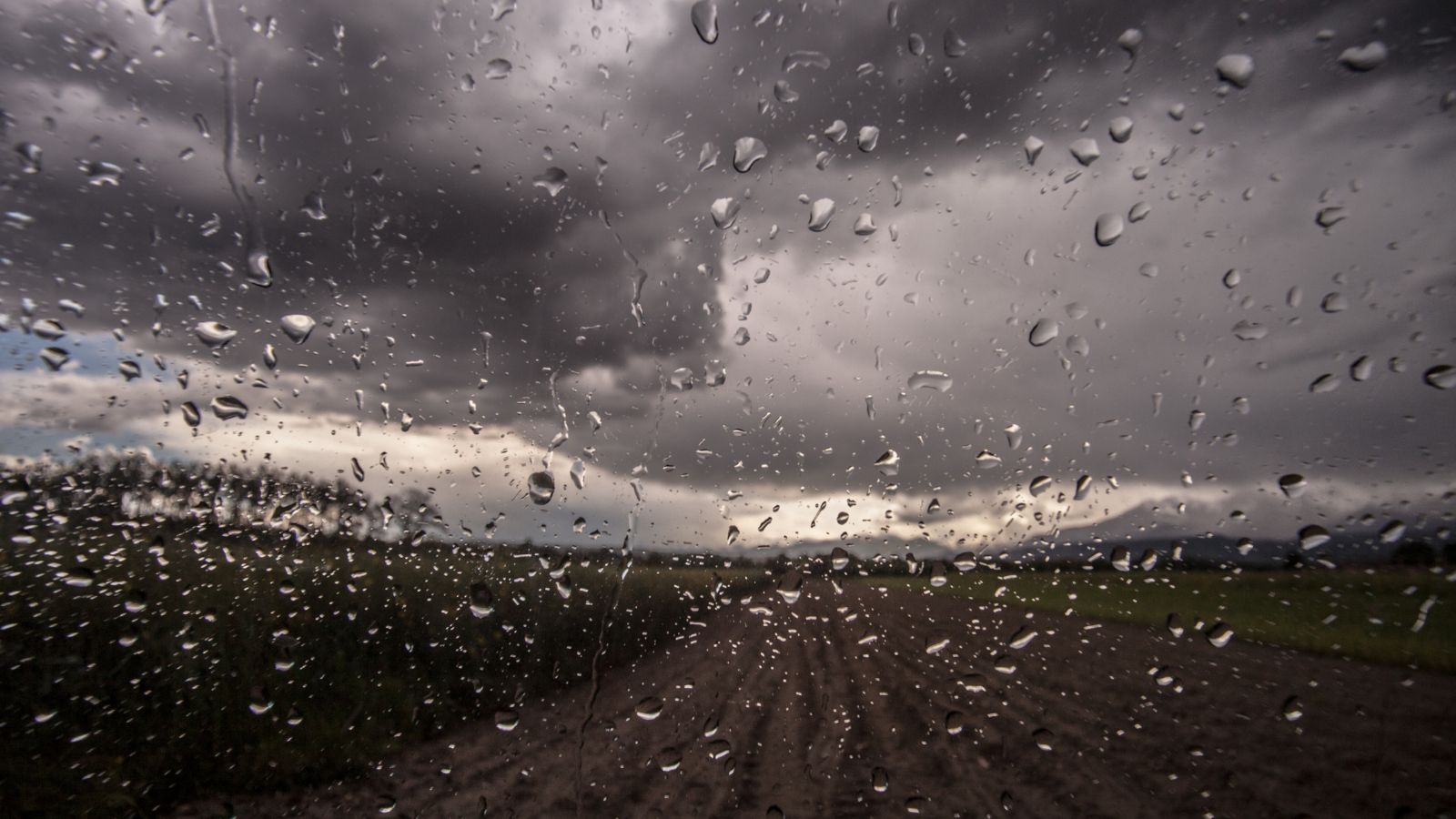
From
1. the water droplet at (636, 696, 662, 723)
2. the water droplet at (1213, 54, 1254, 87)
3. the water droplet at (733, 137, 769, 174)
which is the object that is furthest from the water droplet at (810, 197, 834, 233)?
the water droplet at (636, 696, 662, 723)

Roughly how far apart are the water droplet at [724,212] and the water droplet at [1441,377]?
54.5 inches

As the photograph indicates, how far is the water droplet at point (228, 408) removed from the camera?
6.93 ft

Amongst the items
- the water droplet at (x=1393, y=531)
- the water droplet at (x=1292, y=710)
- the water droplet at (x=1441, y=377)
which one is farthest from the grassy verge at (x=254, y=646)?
the water droplet at (x=1441, y=377)

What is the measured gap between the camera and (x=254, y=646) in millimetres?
2355

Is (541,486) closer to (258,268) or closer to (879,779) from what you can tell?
(258,268)

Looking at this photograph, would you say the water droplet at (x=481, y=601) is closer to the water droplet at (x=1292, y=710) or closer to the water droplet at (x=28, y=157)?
the water droplet at (x=28, y=157)

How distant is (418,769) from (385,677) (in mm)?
337

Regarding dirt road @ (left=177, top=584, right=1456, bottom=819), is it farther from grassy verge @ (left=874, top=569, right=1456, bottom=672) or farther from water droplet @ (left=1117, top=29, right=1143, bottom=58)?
water droplet @ (left=1117, top=29, right=1143, bottom=58)

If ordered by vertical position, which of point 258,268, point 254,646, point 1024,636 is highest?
point 258,268

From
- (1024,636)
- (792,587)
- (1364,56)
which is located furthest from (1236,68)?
(792,587)

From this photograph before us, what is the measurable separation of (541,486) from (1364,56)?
190 cm

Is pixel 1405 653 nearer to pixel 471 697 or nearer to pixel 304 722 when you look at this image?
pixel 471 697

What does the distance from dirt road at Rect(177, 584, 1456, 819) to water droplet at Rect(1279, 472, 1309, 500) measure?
32 centimetres

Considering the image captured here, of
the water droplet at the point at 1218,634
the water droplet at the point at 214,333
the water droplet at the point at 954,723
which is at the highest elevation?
the water droplet at the point at 214,333
